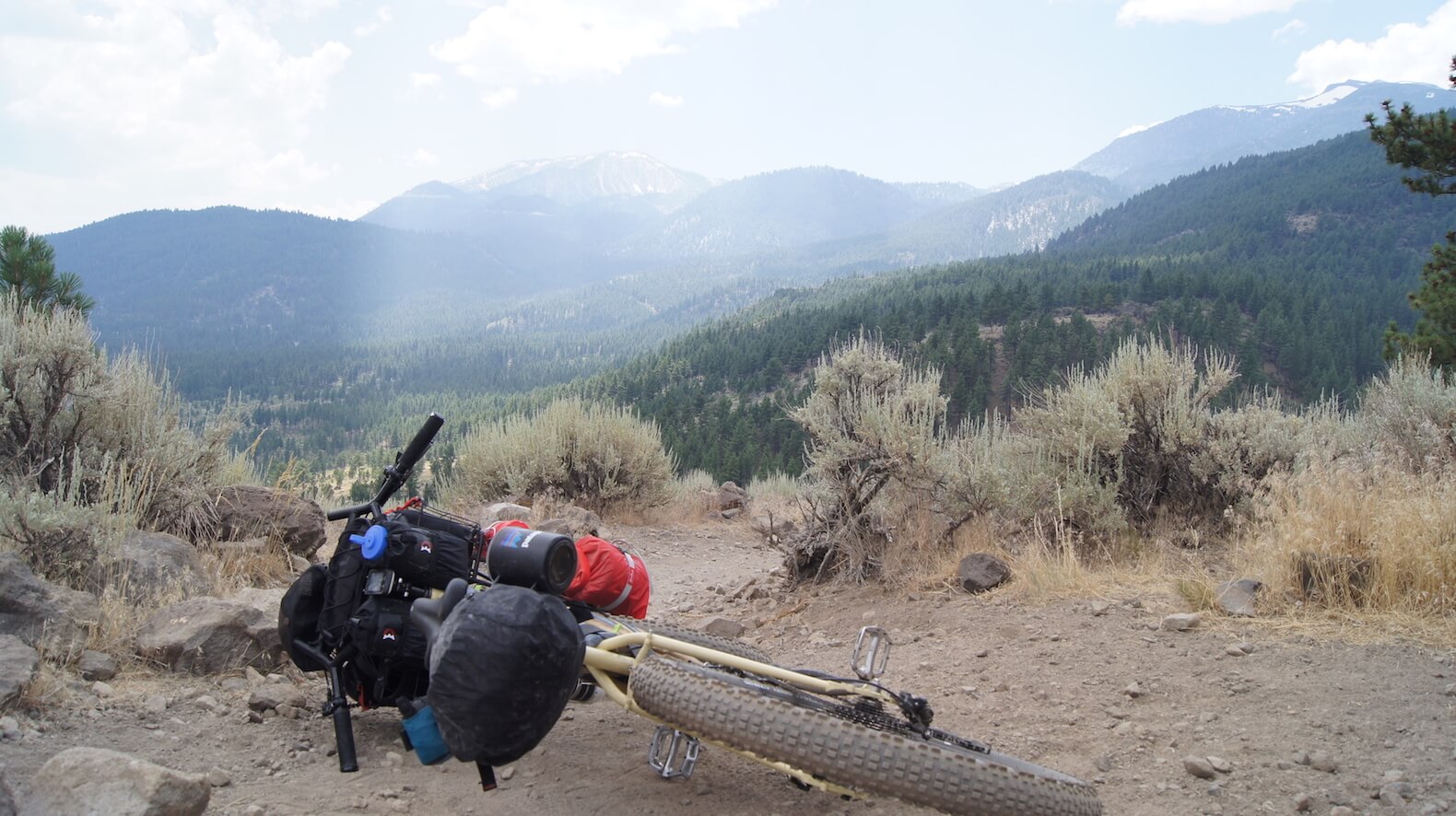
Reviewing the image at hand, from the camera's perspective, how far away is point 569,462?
1263 centimetres

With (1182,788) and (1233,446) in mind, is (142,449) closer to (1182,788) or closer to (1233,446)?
(1182,788)

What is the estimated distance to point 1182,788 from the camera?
3.00m

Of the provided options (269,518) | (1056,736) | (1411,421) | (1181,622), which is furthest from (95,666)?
(1411,421)

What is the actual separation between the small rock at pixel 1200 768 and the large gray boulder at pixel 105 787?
331 cm

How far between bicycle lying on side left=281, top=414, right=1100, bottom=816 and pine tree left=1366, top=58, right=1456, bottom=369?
10.7 m

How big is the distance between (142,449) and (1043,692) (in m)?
6.64

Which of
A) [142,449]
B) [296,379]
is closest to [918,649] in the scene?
[142,449]

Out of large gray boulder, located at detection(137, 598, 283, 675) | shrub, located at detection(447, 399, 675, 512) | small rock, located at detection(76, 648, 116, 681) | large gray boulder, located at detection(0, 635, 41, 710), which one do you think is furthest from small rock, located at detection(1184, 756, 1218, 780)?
shrub, located at detection(447, 399, 675, 512)

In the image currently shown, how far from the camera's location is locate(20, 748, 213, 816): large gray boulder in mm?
2363

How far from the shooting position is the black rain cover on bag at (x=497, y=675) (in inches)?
89.6

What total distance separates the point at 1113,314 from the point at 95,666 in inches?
2729

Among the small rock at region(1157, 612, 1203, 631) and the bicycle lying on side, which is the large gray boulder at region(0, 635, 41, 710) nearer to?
the bicycle lying on side

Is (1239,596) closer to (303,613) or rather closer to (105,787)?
(303,613)

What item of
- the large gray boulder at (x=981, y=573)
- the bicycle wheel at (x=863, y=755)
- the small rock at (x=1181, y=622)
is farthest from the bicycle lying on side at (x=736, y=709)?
the large gray boulder at (x=981, y=573)
